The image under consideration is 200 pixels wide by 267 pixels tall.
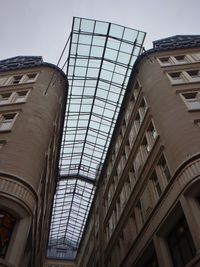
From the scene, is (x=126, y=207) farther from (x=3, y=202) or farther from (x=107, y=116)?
(x=107, y=116)

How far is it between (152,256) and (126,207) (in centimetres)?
608

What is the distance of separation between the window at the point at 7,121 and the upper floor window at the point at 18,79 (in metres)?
7.40

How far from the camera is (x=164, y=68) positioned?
1018 inches

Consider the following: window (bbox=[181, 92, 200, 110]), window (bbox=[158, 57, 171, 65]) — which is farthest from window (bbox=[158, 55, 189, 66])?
window (bbox=[181, 92, 200, 110])

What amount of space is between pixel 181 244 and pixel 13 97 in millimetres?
19211

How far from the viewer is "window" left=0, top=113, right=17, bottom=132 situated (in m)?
20.3

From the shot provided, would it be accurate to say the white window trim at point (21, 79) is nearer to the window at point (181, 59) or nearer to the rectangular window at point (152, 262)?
the window at point (181, 59)

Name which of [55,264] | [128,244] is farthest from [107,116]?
[55,264]

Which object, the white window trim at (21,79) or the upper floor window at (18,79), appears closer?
the white window trim at (21,79)

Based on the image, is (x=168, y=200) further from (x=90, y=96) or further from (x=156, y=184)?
(x=90, y=96)

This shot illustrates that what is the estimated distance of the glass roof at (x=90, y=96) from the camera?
103ft

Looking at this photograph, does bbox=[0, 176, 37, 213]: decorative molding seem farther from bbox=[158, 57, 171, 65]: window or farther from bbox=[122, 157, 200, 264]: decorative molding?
bbox=[158, 57, 171, 65]: window

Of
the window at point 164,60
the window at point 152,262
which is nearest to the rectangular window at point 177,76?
the window at point 164,60

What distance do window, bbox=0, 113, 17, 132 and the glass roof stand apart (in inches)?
368
